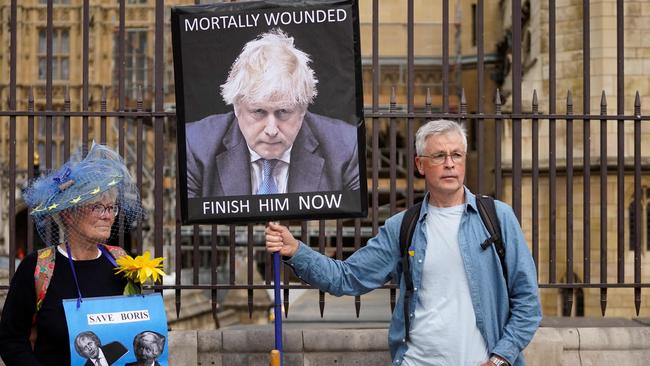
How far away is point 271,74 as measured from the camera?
4.28m

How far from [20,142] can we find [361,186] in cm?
3171

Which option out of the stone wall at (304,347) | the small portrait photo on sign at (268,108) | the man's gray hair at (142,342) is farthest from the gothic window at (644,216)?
the man's gray hair at (142,342)

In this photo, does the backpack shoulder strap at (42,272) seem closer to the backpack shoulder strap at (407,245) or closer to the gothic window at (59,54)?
the backpack shoulder strap at (407,245)

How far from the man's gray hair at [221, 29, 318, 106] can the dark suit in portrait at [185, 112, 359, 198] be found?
11 cm

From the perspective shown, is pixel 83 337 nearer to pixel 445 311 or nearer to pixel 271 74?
pixel 445 311

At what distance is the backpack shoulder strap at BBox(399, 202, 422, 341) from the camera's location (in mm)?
3715

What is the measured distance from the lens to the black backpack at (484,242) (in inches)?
144

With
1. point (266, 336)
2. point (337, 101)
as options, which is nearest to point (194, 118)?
point (337, 101)

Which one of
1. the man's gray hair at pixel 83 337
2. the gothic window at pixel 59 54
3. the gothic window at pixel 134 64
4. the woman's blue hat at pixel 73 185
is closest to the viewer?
the man's gray hair at pixel 83 337

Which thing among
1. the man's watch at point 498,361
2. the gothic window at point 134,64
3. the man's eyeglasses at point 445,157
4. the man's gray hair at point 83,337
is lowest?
the man's watch at point 498,361

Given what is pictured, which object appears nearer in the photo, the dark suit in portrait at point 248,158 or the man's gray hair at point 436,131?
the man's gray hair at point 436,131

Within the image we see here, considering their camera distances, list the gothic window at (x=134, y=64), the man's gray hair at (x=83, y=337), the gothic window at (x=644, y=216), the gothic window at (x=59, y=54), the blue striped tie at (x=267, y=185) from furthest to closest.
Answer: the gothic window at (x=59, y=54), the gothic window at (x=134, y=64), the gothic window at (x=644, y=216), the blue striped tie at (x=267, y=185), the man's gray hair at (x=83, y=337)

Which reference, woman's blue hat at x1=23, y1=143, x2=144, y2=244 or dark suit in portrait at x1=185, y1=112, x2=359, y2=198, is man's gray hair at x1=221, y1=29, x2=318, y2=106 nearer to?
dark suit in portrait at x1=185, y1=112, x2=359, y2=198

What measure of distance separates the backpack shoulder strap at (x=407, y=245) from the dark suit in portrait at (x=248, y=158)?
50cm
